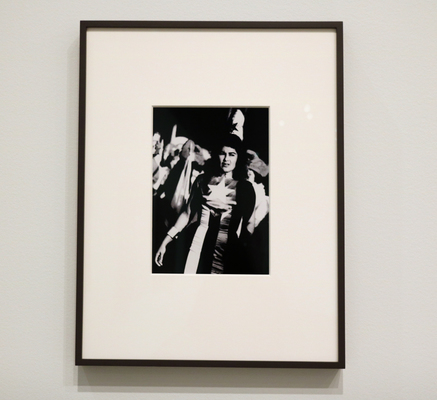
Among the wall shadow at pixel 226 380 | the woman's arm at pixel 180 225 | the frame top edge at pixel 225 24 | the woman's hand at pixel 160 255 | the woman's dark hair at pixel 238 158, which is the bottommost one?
the wall shadow at pixel 226 380

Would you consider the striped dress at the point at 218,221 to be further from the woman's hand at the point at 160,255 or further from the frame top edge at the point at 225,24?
the frame top edge at the point at 225,24

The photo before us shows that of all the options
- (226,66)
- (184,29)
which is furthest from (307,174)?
(184,29)

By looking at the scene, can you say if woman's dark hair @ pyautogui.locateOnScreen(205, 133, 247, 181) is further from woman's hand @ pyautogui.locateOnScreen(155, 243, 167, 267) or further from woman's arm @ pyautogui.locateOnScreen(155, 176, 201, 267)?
woman's hand @ pyautogui.locateOnScreen(155, 243, 167, 267)

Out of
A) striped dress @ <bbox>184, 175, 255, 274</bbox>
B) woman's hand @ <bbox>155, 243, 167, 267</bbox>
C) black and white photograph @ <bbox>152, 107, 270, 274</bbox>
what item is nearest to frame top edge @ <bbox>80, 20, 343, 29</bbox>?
black and white photograph @ <bbox>152, 107, 270, 274</bbox>

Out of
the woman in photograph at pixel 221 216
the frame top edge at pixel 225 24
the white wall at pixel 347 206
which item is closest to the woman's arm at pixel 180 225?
the woman in photograph at pixel 221 216

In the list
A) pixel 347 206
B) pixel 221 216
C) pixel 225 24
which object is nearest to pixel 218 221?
pixel 221 216

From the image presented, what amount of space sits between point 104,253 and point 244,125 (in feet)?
1.15

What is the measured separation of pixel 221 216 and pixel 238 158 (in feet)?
0.37

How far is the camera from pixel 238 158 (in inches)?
28.9

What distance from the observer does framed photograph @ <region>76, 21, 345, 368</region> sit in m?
0.72

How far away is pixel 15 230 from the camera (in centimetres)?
76

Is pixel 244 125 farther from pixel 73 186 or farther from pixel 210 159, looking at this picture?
pixel 73 186

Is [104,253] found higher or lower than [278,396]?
higher

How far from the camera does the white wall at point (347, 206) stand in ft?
2.43
